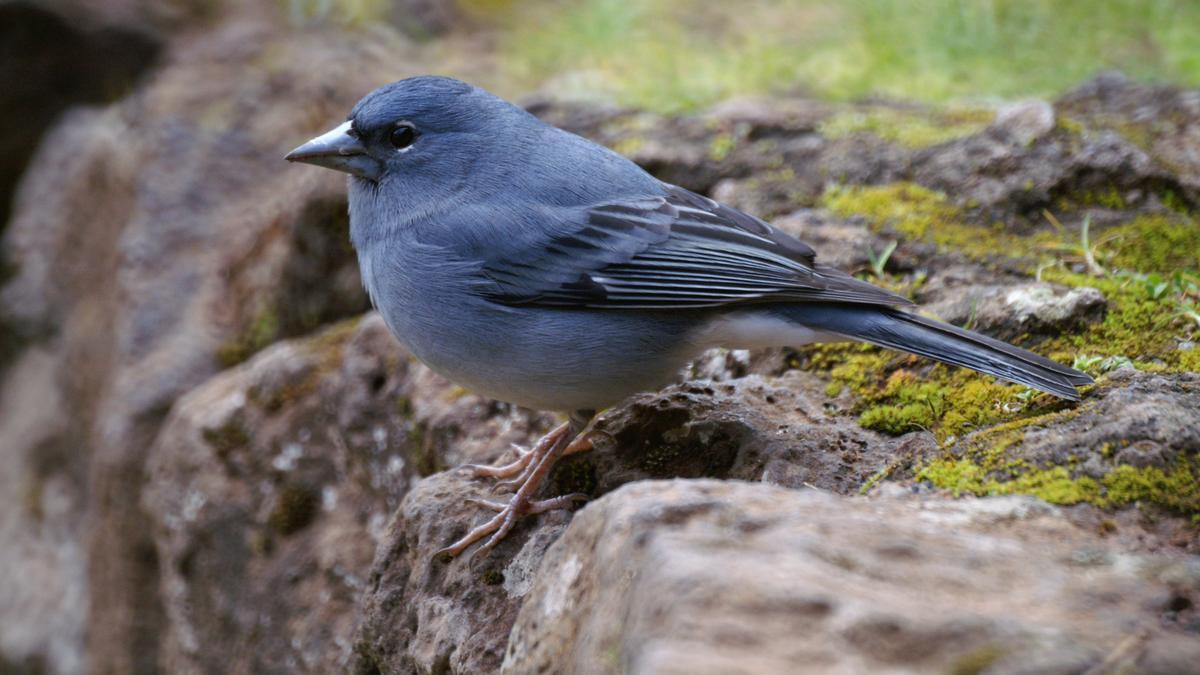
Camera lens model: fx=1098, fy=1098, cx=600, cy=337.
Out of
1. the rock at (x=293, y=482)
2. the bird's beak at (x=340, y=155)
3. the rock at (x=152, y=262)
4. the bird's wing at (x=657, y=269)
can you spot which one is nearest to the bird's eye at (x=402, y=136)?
the bird's beak at (x=340, y=155)

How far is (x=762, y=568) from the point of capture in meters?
2.25

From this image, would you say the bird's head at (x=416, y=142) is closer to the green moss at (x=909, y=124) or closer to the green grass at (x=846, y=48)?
the green moss at (x=909, y=124)

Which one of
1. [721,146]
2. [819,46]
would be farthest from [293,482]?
[819,46]

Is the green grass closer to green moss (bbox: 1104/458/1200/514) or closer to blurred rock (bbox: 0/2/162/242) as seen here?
blurred rock (bbox: 0/2/162/242)

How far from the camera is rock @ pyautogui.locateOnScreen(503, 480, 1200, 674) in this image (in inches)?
82.4

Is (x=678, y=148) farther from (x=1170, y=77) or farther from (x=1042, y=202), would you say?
(x=1170, y=77)

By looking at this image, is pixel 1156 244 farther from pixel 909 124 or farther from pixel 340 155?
pixel 340 155

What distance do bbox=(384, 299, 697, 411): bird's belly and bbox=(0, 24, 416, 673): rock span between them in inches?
90.6

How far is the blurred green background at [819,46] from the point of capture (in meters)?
6.92

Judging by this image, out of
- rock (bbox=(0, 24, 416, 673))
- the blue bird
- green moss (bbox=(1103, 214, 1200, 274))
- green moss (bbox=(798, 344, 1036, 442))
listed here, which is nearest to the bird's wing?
the blue bird

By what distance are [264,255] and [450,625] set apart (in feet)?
11.6

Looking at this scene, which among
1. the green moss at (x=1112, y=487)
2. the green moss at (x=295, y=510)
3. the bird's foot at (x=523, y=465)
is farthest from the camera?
the green moss at (x=295, y=510)

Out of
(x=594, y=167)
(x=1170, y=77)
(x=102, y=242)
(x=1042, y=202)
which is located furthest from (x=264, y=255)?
(x=1170, y=77)

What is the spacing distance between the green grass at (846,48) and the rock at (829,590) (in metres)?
4.39
